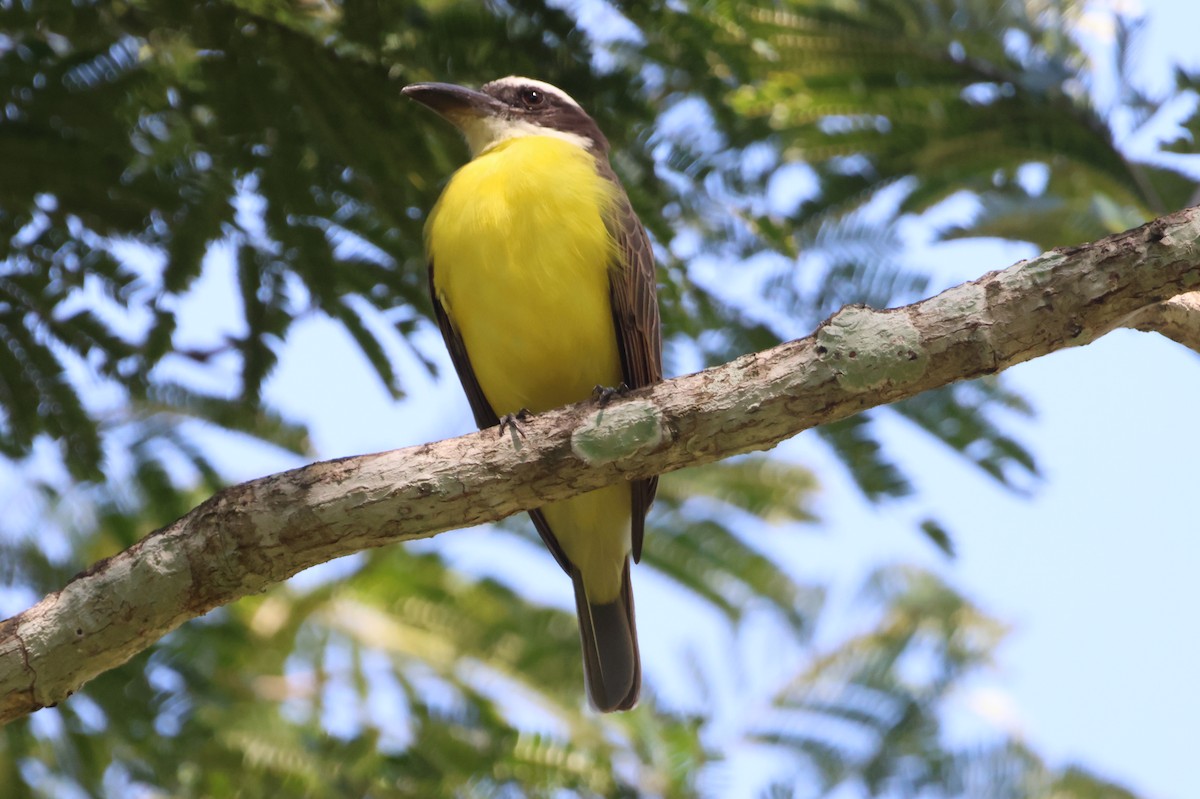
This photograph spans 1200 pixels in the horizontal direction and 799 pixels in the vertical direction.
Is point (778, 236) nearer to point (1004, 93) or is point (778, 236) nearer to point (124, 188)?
point (1004, 93)

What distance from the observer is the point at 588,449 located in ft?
11.2

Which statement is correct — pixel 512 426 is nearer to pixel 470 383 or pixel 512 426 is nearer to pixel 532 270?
pixel 532 270

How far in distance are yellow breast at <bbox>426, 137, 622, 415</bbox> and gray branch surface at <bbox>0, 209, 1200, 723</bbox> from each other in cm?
119

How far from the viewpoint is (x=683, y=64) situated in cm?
418

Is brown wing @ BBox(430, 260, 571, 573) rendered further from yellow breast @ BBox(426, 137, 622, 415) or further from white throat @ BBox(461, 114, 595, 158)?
white throat @ BBox(461, 114, 595, 158)

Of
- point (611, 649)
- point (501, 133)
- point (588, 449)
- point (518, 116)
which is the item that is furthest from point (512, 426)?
point (518, 116)

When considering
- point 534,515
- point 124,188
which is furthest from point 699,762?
point 124,188

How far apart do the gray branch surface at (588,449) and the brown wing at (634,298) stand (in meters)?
1.16

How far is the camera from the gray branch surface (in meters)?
3.20

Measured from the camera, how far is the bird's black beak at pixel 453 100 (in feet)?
14.2

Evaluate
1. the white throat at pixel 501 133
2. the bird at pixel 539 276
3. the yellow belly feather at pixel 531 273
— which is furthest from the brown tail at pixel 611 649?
the white throat at pixel 501 133

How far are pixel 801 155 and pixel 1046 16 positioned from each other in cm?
103

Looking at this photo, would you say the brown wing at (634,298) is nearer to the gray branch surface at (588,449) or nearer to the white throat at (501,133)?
the white throat at (501,133)

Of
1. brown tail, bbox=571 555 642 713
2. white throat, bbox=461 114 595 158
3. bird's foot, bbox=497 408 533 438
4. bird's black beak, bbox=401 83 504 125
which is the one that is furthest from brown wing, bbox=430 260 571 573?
bird's foot, bbox=497 408 533 438
